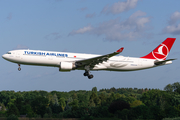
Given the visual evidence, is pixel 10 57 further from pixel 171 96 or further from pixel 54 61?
pixel 171 96

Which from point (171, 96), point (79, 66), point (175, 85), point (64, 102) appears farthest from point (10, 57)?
point (64, 102)

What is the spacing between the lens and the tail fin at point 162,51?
169ft

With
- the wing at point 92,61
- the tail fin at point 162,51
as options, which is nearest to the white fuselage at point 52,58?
the wing at point 92,61

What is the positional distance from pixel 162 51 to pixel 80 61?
18086 millimetres

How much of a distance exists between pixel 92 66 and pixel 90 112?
168ft

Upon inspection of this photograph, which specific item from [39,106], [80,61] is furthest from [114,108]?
[80,61]

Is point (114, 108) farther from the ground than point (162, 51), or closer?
closer

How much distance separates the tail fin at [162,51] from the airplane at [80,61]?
2052mm

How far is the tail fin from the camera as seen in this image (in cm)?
5147

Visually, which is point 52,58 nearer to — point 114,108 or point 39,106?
point 114,108

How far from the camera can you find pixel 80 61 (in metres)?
44.1

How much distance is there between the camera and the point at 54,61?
44.3 meters

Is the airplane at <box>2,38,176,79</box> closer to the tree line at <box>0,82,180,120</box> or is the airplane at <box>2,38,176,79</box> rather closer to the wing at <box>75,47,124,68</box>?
the wing at <box>75,47,124,68</box>

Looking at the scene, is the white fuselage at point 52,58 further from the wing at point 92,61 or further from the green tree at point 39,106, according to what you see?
the green tree at point 39,106
